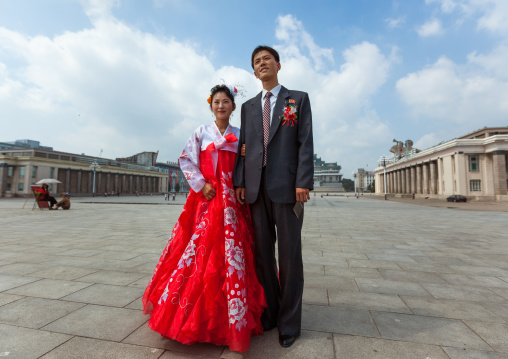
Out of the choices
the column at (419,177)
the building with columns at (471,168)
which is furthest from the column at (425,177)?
the column at (419,177)

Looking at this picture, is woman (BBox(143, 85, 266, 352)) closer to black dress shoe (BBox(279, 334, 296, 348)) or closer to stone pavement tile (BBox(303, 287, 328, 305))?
black dress shoe (BBox(279, 334, 296, 348))

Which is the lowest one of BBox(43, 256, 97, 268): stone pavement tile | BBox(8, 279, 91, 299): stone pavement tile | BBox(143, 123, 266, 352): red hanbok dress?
BBox(43, 256, 97, 268): stone pavement tile

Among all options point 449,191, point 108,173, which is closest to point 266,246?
point 449,191

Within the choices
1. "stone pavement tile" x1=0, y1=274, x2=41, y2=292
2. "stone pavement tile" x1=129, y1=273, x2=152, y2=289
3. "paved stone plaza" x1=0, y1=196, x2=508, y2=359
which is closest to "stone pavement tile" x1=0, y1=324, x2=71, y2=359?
"paved stone plaza" x1=0, y1=196, x2=508, y2=359

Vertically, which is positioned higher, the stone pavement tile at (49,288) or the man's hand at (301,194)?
the man's hand at (301,194)

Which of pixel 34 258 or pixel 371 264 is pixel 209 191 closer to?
pixel 371 264

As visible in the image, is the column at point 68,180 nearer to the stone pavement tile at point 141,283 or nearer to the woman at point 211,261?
the stone pavement tile at point 141,283

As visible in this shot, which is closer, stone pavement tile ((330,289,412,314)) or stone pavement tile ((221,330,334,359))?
stone pavement tile ((221,330,334,359))

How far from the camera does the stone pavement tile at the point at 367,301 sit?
2.58m

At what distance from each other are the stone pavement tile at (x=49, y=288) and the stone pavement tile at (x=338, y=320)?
2.63 metres

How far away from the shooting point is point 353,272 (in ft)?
12.5

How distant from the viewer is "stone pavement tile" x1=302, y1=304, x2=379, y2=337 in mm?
2115

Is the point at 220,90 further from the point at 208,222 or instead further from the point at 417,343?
the point at 417,343

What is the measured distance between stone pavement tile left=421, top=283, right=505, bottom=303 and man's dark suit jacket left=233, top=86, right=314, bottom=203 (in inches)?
93.8
